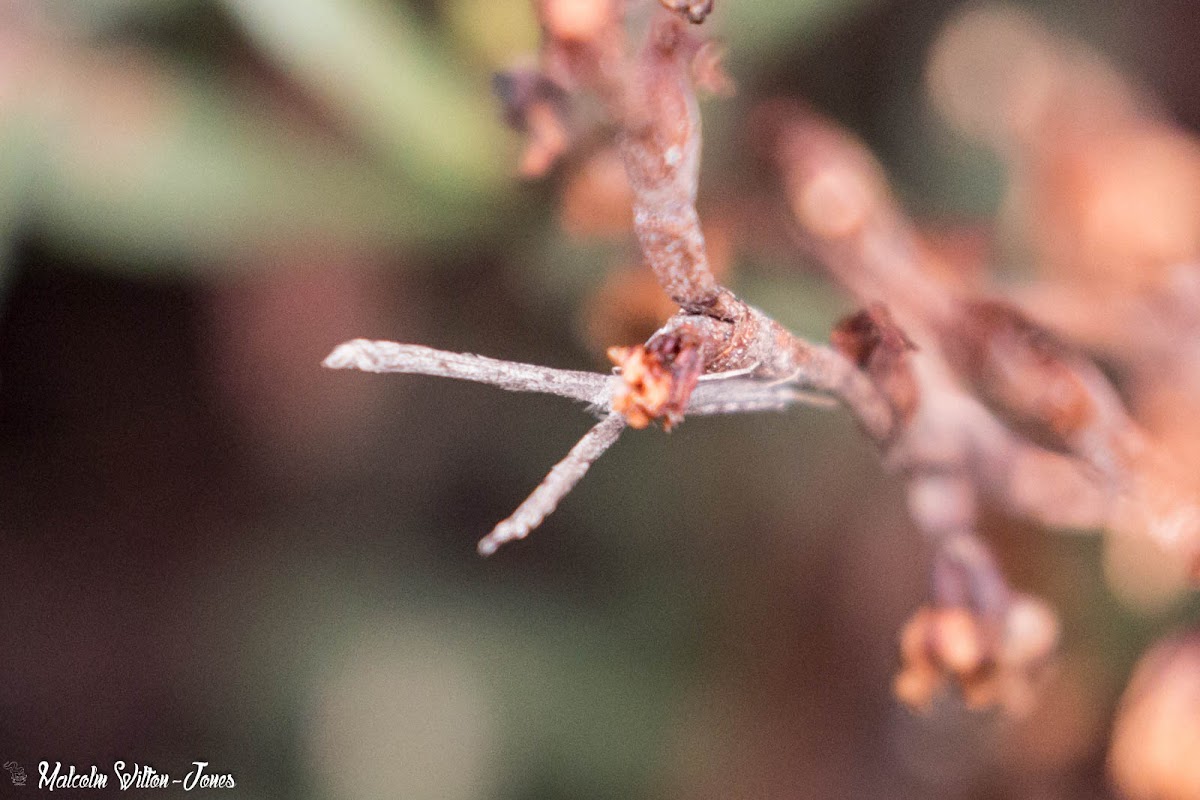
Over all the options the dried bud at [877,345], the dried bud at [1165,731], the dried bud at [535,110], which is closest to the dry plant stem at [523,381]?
the dried bud at [877,345]

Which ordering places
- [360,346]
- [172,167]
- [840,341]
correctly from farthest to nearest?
[172,167] < [840,341] < [360,346]

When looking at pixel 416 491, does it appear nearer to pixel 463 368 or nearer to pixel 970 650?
pixel 970 650

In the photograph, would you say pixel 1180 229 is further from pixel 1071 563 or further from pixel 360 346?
pixel 360 346

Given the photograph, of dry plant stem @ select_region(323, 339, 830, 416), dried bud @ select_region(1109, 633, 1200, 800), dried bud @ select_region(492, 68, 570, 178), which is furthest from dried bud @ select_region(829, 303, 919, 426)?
dried bud @ select_region(1109, 633, 1200, 800)

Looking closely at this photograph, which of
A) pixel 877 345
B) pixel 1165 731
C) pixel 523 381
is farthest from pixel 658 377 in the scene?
pixel 1165 731

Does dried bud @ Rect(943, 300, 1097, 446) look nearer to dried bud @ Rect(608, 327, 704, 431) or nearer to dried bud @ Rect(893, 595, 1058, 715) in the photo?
dried bud @ Rect(893, 595, 1058, 715)

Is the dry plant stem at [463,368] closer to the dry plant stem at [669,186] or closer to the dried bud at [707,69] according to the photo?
the dry plant stem at [669,186]

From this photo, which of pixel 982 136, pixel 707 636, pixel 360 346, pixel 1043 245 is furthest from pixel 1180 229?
pixel 360 346
